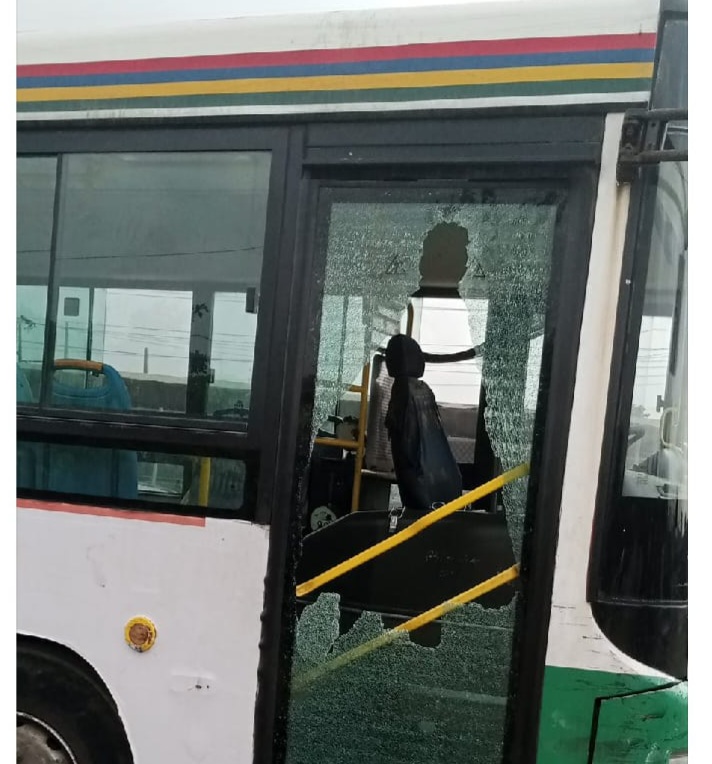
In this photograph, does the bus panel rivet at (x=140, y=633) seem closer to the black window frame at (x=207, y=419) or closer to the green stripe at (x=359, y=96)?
the black window frame at (x=207, y=419)

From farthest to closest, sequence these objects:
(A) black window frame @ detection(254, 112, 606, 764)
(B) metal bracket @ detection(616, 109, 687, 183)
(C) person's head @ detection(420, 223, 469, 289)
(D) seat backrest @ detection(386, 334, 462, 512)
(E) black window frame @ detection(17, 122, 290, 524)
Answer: (D) seat backrest @ detection(386, 334, 462, 512) < (C) person's head @ detection(420, 223, 469, 289) < (E) black window frame @ detection(17, 122, 290, 524) < (A) black window frame @ detection(254, 112, 606, 764) < (B) metal bracket @ detection(616, 109, 687, 183)

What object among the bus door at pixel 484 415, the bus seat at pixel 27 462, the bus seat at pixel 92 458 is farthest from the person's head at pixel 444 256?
Result: the bus seat at pixel 27 462

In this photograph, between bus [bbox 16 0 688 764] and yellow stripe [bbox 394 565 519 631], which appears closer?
bus [bbox 16 0 688 764]

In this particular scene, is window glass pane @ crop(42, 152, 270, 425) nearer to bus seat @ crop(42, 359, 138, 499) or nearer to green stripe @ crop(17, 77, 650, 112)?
bus seat @ crop(42, 359, 138, 499)

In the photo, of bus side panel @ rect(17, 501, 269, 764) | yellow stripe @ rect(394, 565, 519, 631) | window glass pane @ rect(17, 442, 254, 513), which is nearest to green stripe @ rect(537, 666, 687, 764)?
yellow stripe @ rect(394, 565, 519, 631)

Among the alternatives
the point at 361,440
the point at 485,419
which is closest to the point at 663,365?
the point at 485,419

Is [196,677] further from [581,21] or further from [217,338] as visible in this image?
[581,21]

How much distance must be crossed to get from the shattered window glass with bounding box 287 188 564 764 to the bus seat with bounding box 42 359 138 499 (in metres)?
0.55

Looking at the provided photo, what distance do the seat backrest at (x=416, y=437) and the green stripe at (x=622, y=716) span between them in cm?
129

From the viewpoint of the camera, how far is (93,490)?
1.90 meters

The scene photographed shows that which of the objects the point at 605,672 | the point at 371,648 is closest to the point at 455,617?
the point at 371,648

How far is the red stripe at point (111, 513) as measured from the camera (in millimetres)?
1817

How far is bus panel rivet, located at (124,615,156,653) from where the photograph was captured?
1839 millimetres

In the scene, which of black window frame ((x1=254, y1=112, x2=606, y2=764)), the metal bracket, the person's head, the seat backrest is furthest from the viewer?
the seat backrest
